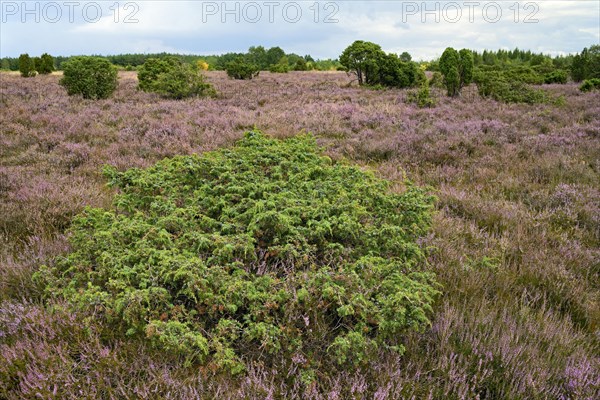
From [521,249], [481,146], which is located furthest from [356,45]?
[521,249]

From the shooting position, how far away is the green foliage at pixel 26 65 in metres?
32.4

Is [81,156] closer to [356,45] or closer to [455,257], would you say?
[455,257]

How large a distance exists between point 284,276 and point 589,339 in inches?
90.5

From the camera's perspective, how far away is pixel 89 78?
15.7 meters

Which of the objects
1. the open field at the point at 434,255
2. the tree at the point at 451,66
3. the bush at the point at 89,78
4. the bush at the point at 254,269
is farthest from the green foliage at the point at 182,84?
the bush at the point at 254,269

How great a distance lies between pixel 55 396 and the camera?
2.06 meters

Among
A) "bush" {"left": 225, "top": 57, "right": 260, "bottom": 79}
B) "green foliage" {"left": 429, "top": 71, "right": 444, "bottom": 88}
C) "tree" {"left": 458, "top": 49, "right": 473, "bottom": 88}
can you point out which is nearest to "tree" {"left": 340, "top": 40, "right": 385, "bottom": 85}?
"green foliage" {"left": 429, "top": 71, "right": 444, "bottom": 88}

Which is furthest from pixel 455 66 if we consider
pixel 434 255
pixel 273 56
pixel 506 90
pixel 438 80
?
pixel 273 56

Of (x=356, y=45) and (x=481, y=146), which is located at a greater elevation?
(x=356, y=45)

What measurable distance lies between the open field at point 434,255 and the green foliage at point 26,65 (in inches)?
1087

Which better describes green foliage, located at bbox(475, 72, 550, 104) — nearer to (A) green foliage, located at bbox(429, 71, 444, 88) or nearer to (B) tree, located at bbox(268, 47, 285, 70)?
(A) green foliage, located at bbox(429, 71, 444, 88)

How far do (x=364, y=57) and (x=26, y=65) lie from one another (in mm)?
29224

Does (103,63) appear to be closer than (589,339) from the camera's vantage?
No

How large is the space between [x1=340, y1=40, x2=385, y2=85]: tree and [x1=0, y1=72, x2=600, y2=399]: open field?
40.2 ft
